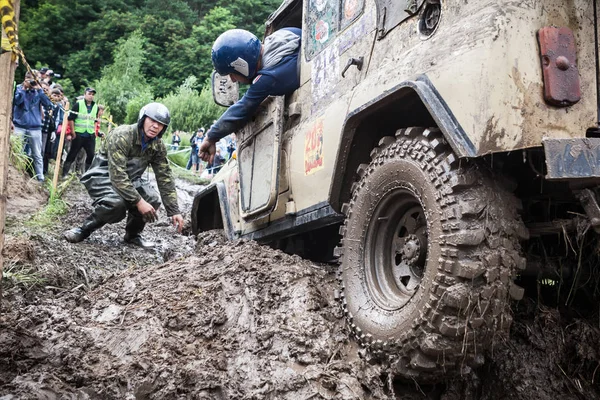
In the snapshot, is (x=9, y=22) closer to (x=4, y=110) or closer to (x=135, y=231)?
(x=4, y=110)

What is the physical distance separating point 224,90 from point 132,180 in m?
2.12

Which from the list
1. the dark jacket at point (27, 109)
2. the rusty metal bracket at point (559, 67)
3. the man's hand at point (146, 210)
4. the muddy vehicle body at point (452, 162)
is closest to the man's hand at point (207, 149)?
the man's hand at point (146, 210)

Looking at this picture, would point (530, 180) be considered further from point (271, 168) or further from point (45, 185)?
point (45, 185)

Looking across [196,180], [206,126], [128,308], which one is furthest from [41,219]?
[206,126]

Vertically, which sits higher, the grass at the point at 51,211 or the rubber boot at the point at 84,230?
the grass at the point at 51,211

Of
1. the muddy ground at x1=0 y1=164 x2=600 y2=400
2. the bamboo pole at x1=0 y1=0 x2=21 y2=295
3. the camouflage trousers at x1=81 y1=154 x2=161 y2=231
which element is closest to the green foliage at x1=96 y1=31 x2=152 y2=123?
the camouflage trousers at x1=81 y1=154 x2=161 y2=231

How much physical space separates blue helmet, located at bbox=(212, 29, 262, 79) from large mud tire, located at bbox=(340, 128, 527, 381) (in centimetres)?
180

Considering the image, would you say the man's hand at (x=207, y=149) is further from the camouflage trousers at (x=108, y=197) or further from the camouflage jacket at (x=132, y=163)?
the camouflage trousers at (x=108, y=197)

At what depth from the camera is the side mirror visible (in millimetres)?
5328

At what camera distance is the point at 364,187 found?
322cm

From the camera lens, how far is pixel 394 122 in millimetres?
3385

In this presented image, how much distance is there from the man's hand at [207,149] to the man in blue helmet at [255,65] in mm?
118

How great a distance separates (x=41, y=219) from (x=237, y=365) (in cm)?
464

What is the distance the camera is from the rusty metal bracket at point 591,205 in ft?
7.50
